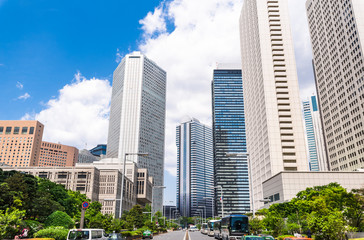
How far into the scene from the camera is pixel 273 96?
339 ft

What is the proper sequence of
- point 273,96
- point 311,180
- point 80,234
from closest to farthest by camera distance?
point 80,234, point 311,180, point 273,96

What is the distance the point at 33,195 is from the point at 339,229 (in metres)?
43.5

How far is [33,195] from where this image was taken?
46719 millimetres

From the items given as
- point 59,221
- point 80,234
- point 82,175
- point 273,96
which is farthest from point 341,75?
point 80,234

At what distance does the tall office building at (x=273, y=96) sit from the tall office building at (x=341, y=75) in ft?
88.9

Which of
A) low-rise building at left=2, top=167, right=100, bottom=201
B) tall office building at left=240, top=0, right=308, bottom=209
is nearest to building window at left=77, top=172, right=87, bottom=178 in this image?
low-rise building at left=2, top=167, right=100, bottom=201

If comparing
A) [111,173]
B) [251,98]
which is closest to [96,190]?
[111,173]

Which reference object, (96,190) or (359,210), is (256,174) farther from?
(359,210)

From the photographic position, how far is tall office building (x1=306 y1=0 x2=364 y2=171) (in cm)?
11212

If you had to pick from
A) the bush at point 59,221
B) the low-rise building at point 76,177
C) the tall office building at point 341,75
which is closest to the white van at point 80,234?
the bush at point 59,221

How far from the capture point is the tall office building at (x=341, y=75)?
4414 inches

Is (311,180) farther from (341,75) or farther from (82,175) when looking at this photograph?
(82,175)

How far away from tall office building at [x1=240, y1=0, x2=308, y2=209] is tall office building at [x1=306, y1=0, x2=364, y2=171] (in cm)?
2710

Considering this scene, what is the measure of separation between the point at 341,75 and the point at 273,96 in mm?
43338
